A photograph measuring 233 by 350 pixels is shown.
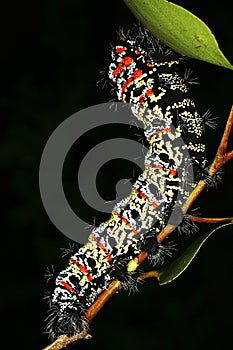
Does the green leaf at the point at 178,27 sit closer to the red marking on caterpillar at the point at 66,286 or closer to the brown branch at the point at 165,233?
the brown branch at the point at 165,233

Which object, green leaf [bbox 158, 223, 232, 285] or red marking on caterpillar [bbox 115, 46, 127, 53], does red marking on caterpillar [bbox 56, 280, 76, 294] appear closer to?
green leaf [bbox 158, 223, 232, 285]

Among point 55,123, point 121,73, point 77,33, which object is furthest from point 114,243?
point 77,33

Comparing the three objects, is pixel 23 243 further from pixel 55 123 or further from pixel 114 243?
pixel 114 243

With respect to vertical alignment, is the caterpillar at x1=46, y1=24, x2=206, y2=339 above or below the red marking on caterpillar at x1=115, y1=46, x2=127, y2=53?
below

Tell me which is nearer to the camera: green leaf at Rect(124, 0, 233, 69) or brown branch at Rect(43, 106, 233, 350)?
green leaf at Rect(124, 0, 233, 69)

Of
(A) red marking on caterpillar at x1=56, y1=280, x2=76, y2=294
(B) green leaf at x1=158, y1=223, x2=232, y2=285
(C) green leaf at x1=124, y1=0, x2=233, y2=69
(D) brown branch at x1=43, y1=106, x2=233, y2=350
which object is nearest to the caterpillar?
(A) red marking on caterpillar at x1=56, y1=280, x2=76, y2=294

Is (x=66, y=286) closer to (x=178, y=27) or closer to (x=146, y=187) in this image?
(x=146, y=187)

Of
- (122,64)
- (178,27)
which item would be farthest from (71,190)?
(178,27)
